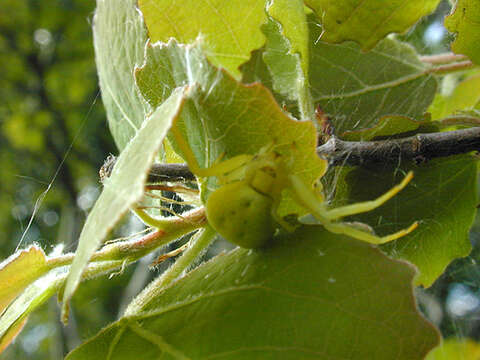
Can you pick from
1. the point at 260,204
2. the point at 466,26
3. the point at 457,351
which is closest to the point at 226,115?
the point at 260,204

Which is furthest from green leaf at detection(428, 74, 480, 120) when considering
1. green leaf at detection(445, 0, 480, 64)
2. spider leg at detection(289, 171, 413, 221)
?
spider leg at detection(289, 171, 413, 221)

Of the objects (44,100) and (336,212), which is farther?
(44,100)

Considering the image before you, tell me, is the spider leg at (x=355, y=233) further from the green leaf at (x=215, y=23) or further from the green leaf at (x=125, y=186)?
the green leaf at (x=215, y=23)

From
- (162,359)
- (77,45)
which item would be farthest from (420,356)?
(77,45)

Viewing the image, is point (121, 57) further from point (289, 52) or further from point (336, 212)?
point (336, 212)

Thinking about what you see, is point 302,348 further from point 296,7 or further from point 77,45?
point 77,45

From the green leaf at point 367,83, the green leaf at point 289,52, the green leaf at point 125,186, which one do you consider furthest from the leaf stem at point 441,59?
the green leaf at point 125,186

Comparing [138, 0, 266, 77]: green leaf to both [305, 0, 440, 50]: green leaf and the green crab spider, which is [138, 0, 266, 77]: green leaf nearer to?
[305, 0, 440, 50]: green leaf
